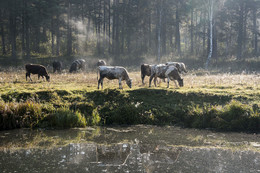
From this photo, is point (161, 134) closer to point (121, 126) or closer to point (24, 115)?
point (121, 126)

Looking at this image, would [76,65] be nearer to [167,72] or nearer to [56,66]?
[56,66]

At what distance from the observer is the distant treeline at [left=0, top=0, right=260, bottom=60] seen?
37.9 m

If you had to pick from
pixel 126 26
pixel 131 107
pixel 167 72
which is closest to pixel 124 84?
pixel 167 72

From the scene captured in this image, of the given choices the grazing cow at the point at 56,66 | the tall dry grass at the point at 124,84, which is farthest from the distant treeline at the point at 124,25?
the tall dry grass at the point at 124,84

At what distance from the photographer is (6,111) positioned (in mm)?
10547

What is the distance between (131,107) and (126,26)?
117ft

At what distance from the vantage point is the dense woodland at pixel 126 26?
37.8 metres

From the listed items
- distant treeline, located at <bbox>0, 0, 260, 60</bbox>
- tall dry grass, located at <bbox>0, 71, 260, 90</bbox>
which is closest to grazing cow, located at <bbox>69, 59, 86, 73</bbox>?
tall dry grass, located at <bbox>0, 71, 260, 90</bbox>

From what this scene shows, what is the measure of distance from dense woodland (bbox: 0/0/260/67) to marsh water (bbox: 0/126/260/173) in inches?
1127

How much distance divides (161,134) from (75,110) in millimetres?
4029

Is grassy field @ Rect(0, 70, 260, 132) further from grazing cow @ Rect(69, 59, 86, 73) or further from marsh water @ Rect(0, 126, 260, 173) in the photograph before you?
grazing cow @ Rect(69, 59, 86, 73)

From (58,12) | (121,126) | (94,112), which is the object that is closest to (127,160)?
(121,126)

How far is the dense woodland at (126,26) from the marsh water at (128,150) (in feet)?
93.9

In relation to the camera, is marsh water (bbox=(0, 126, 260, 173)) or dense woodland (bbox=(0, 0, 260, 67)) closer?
marsh water (bbox=(0, 126, 260, 173))
